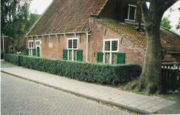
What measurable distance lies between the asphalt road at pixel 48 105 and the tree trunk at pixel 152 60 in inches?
124

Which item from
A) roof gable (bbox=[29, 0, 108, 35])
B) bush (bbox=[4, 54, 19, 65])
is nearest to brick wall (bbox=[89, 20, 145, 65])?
roof gable (bbox=[29, 0, 108, 35])

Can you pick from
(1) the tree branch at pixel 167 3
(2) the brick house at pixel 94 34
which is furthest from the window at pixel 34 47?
(1) the tree branch at pixel 167 3

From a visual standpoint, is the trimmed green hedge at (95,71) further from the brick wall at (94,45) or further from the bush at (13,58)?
the bush at (13,58)

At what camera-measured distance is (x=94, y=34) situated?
1997cm

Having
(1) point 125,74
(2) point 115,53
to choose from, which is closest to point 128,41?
(2) point 115,53

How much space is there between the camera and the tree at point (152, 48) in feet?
40.6

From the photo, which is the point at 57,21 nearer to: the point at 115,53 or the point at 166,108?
the point at 115,53

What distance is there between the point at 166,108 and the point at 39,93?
19.7ft

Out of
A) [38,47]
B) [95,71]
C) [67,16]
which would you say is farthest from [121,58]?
[38,47]

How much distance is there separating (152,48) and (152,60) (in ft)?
1.92

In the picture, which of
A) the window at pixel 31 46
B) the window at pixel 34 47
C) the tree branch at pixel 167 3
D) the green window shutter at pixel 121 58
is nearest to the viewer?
the tree branch at pixel 167 3

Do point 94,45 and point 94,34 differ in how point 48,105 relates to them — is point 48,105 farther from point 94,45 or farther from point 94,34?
point 94,34

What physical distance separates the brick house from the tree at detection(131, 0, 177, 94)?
2.97 m

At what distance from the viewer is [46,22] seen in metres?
28.1
